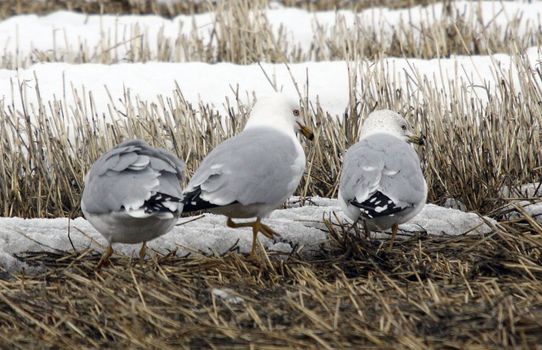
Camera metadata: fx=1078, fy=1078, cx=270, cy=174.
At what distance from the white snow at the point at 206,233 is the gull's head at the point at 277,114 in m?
→ 0.44

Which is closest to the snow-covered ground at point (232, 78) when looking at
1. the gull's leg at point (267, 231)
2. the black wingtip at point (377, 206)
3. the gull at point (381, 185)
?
the gull at point (381, 185)

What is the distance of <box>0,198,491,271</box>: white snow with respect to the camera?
465cm

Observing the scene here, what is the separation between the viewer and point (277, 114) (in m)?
5.09

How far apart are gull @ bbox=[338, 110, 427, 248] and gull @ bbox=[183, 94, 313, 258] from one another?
0.25 m

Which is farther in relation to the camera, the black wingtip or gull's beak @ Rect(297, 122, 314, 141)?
gull's beak @ Rect(297, 122, 314, 141)

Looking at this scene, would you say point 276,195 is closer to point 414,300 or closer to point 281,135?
point 281,135

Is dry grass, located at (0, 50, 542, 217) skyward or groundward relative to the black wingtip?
groundward

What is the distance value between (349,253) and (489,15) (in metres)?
6.69

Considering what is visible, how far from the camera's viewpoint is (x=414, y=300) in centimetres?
363

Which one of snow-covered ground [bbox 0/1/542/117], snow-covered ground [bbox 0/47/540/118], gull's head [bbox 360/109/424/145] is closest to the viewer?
gull's head [bbox 360/109/424/145]

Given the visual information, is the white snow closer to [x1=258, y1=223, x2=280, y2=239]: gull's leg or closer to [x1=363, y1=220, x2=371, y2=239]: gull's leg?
[x1=258, y1=223, x2=280, y2=239]: gull's leg

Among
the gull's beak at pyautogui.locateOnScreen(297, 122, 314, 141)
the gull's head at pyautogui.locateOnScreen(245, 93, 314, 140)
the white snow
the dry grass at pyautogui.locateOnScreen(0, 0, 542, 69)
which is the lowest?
the white snow

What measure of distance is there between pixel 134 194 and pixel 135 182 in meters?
0.07

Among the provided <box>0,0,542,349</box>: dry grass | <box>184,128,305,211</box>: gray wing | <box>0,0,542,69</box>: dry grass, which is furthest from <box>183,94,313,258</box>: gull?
<box>0,0,542,69</box>: dry grass
